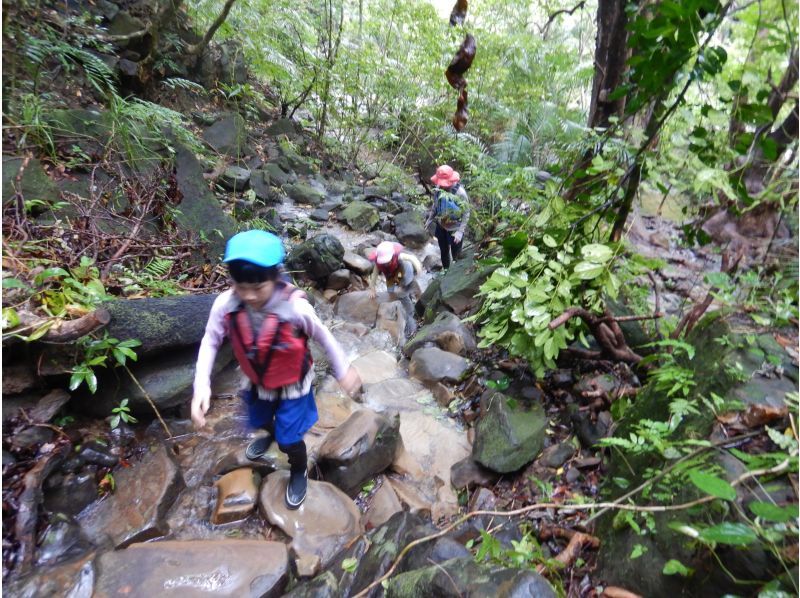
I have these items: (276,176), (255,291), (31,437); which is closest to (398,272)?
(255,291)

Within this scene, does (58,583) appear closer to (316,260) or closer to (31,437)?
(31,437)

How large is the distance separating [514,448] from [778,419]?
1578 millimetres

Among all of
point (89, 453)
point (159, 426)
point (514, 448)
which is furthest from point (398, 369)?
point (89, 453)

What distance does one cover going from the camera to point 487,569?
1.69 metres

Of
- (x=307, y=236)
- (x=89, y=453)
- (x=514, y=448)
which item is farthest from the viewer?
(x=307, y=236)

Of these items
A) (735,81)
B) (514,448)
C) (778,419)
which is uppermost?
(735,81)

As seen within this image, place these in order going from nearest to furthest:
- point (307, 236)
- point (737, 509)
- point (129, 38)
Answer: point (737, 509), point (129, 38), point (307, 236)

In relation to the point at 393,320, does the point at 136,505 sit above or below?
below

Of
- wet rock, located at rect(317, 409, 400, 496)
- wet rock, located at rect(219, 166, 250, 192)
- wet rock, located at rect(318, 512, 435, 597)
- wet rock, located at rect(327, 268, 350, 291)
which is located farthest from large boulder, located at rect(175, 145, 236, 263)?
wet rock, located at rect(318, 512, 435, 597)

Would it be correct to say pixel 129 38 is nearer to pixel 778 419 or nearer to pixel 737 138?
pixel 737 138

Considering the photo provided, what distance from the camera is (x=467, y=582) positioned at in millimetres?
1635

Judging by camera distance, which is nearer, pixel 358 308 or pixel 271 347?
pixel 271 347

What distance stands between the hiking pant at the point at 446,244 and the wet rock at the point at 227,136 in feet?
17.3

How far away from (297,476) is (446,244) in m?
5.26
